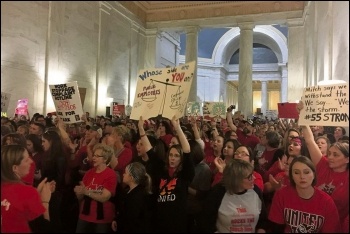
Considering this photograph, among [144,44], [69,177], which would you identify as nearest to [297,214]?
[69,177]

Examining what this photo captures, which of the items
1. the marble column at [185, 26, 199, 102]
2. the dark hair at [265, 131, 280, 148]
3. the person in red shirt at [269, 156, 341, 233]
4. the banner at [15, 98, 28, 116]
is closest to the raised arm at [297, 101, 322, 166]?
the person in red shirt at [269, 156, 341, 233]

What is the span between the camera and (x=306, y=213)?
347 cm

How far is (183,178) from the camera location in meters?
4.63

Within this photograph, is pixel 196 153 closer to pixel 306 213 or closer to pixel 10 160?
pixel 306 213

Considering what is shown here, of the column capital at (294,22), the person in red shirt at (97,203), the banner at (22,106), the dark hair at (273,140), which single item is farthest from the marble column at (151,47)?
the person in red shirt at (97,203)

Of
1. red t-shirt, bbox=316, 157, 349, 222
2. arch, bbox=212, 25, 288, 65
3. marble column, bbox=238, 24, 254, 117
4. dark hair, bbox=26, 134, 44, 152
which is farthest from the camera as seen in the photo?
arch, bbox=212, 25, 288, 65

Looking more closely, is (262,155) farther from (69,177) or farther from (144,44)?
(144,44)

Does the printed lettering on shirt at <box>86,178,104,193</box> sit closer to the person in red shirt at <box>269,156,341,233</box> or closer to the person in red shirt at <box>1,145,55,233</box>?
the person in red shirt at <box>1,145,55,233</box>

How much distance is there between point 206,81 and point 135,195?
1523 inches

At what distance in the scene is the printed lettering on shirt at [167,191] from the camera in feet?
14.5

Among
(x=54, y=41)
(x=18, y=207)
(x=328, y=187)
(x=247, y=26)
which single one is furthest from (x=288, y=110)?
(x=247, y=26)

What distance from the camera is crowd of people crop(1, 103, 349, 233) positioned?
3400mm

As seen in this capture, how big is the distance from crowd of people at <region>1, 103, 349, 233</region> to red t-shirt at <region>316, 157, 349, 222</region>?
1 cm

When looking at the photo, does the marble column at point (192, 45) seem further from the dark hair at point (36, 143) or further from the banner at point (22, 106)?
the dark hair at point (36, 143)
